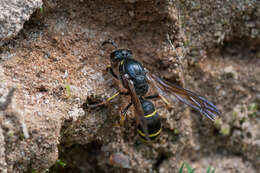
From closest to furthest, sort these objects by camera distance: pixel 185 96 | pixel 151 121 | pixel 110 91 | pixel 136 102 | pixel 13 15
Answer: pixel 13 15
pixel 136 102
pixel 151 121
pixel 110 91
pixel 185 96

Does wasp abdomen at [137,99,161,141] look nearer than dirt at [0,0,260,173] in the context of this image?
No

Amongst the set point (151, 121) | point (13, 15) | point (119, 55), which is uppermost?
point (13, 15)

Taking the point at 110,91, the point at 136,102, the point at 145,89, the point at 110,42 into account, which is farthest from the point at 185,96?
the point at 110,42

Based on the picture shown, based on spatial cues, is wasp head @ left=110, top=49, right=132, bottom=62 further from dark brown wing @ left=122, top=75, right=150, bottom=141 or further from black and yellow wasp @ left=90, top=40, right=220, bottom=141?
dark brown wing @ left=122, top=75, right=150, bottom=141

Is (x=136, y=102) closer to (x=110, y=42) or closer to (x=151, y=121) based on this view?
(x=151, y=121)

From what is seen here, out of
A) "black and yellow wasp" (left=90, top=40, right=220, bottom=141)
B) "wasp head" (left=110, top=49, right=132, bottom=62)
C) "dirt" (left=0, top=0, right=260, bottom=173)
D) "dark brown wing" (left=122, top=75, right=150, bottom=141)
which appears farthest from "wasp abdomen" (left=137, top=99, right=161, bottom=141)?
"wasp head" (left=110, top=49, right=132, bottom=62)
